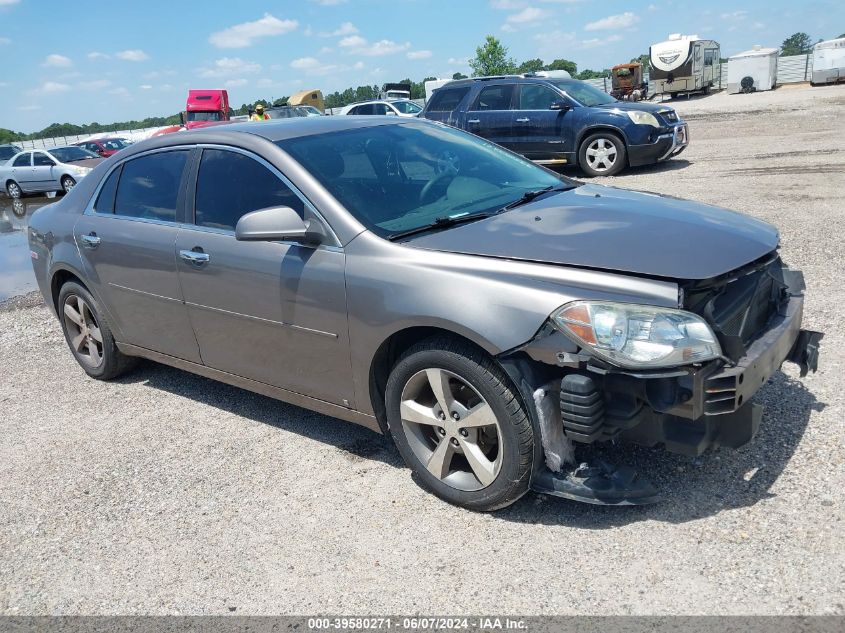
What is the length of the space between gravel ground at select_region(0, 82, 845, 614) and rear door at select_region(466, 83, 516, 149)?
30.8 ft

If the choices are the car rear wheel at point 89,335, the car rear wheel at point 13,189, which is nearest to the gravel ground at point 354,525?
the car rear wheel at point 89,335

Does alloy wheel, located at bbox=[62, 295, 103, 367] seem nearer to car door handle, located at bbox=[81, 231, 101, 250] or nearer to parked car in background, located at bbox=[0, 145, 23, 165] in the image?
car door handle, located at bbox=[81, 231, 101, 250]

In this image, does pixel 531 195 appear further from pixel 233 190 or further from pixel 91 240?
pixel 91 240

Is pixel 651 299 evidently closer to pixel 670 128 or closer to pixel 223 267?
pixel 223 267

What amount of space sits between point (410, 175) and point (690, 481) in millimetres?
2079

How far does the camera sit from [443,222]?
353cm

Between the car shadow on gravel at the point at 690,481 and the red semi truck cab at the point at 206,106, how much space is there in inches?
1196

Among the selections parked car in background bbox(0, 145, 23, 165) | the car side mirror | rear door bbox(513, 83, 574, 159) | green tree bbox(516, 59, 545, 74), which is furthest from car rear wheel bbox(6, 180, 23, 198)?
green tree bbox(516, 59, 545, 74)

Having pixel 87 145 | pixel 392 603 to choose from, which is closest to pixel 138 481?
pixel 392 603

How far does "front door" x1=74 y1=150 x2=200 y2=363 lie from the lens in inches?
170

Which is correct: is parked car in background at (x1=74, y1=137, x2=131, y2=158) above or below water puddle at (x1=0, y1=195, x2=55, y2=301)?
above

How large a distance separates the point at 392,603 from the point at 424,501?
0.70m

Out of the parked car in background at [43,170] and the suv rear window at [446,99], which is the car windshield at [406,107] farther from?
the suv rear window at [446,99]

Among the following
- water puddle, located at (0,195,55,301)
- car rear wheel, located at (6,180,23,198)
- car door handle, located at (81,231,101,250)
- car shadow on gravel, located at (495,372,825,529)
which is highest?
car door handle, located at (81,231,101,250)
